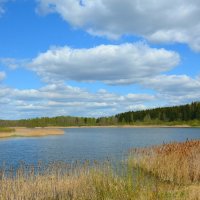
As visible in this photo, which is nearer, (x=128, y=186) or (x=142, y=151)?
(x=128, y=186)

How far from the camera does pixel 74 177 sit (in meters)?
13.6

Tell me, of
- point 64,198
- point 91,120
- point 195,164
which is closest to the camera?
point 64,198

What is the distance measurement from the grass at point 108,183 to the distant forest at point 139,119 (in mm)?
104283

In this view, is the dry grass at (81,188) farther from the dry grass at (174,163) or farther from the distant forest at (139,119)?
the distant forest at (139,119)

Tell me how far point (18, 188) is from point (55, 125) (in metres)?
154

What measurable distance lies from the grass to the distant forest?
104283 mm

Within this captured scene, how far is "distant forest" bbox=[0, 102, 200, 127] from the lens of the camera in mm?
127500

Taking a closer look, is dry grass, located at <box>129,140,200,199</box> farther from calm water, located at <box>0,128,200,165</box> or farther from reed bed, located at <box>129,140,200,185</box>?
calm water, located at <box>0,128,200,165</box>

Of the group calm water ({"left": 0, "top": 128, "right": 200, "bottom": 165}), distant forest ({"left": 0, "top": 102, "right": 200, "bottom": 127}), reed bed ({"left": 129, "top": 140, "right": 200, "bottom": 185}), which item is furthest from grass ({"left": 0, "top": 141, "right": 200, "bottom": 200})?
distant forest ({"left": 0, "top": 102, "right": 200, "bottom": 127})

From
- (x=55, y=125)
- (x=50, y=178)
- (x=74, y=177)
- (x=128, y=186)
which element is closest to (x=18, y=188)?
(x=50, y=178)

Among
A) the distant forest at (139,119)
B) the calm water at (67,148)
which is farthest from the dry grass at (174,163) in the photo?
the distant forest at (139,119)

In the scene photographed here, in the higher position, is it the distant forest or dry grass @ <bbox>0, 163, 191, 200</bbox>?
the distant forest

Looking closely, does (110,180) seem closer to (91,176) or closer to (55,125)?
(91,176)

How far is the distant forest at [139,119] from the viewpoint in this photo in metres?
128
